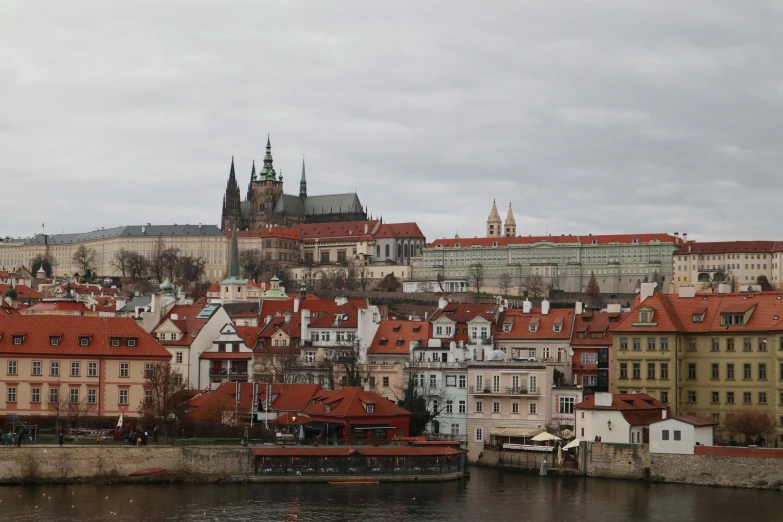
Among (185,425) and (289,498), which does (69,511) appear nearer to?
(289,498)

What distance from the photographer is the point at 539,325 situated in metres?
75.0

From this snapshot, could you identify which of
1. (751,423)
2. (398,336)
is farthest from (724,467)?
(398,336)

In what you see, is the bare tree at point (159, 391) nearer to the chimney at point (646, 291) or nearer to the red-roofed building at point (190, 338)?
the red-roofed building at point (190, 338)

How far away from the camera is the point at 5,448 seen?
55938mm

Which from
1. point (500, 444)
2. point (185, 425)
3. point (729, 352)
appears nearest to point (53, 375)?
point (185, 425)

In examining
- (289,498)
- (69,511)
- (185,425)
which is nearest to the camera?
(69,511)

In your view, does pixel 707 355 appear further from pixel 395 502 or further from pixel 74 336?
pixel 74 336

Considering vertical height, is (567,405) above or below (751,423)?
above

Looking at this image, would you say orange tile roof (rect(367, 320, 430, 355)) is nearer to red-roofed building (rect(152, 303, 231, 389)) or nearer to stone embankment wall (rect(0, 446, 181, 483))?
red-roofed building (rect(152, 303, 231, 389))

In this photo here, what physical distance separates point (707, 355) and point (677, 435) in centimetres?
947

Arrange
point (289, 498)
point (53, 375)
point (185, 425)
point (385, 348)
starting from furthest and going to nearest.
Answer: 1. point (385, 348)
2. point (53, 375)
3. point (185, 425)
4. point (289, 498)

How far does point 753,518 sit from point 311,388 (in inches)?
1017

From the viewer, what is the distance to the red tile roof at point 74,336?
67.3 metres

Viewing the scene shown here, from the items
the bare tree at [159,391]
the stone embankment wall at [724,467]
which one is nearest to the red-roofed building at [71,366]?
the bare tree at [159,391]
